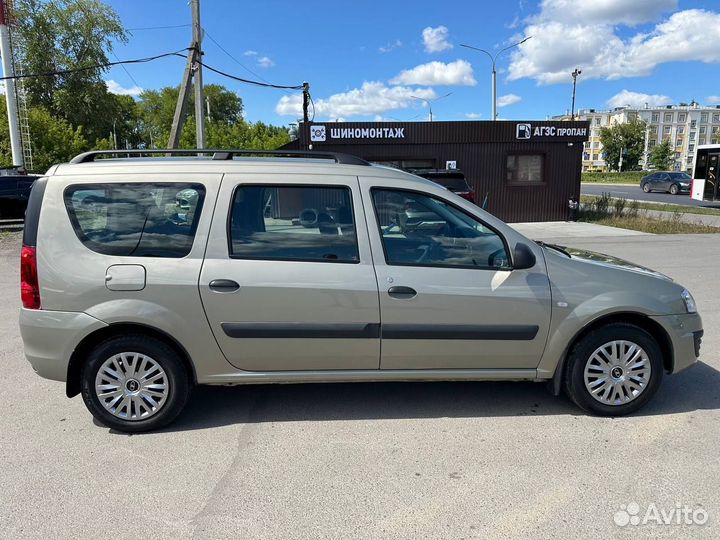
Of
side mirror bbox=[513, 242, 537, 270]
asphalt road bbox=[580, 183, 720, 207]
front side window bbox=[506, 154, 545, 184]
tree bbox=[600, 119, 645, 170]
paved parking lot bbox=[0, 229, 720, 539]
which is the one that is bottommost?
paved parking lot bbox=[0, 229, 720, 539]

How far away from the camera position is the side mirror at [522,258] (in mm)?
3352

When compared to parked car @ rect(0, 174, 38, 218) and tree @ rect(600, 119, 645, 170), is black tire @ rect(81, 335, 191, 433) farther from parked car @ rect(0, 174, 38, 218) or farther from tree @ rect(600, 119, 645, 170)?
tree @ rect(600, 119, 645, 170)

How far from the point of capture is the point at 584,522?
2557 mm

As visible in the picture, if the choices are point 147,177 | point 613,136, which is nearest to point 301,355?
point 147,177

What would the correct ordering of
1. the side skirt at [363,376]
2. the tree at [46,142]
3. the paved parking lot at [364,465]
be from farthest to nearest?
the tree at [46,142] < the side skirt at [363,376] < the paved parking lot at [364,465]

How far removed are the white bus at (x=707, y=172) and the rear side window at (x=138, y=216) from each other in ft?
84.7

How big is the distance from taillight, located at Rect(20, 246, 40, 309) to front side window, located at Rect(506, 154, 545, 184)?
17373 millimetres

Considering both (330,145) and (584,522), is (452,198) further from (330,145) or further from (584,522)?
(330,145)

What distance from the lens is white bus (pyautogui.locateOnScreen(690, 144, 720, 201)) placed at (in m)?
23.1

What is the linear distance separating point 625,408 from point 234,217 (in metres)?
2.95

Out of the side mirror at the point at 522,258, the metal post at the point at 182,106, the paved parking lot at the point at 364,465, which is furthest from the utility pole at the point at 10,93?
the side mirror at the point at 522,258

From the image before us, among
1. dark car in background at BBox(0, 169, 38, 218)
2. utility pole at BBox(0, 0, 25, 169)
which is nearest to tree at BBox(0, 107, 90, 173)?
utility pole at BBox(0, 0, 25, 169)

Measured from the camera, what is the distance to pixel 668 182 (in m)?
35.8

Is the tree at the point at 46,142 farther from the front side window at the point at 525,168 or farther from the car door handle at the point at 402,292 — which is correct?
the car door handle at the point at 402,292
